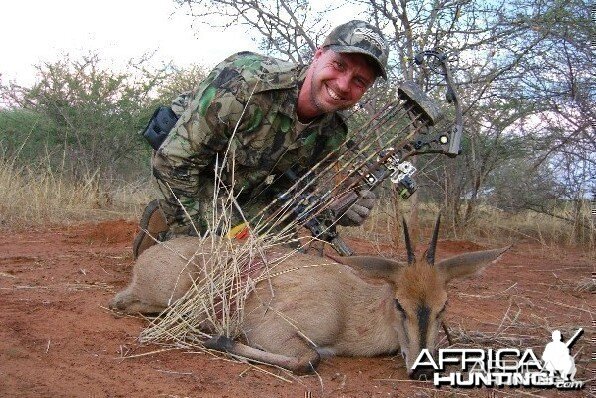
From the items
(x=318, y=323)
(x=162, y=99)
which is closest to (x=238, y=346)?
(x=318, y=323)

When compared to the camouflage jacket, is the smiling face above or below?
above

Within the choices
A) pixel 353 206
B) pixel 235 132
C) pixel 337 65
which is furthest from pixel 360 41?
pixel 353 206

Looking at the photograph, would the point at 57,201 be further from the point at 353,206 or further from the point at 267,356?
the point at 267,356

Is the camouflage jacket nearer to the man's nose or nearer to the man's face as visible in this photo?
the man's face

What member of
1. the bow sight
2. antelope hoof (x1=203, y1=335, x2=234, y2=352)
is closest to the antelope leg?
antelope hoof (x1=203, y1=335, x2=234, y2=352)

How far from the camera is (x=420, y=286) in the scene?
3.92m

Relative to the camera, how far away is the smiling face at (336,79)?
16.7 ft

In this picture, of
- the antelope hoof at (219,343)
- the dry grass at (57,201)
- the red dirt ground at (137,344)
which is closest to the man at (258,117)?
the red dirt ground at (137,344)

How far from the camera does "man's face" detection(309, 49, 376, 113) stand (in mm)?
5098

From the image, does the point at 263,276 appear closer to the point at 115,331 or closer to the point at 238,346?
the point at 238,346

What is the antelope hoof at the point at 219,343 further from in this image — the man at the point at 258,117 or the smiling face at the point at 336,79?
the smiling face at the point at 336,79

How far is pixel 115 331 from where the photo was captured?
13.7 feet

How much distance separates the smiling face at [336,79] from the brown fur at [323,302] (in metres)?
1.28

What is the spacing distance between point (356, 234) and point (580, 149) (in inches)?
126
